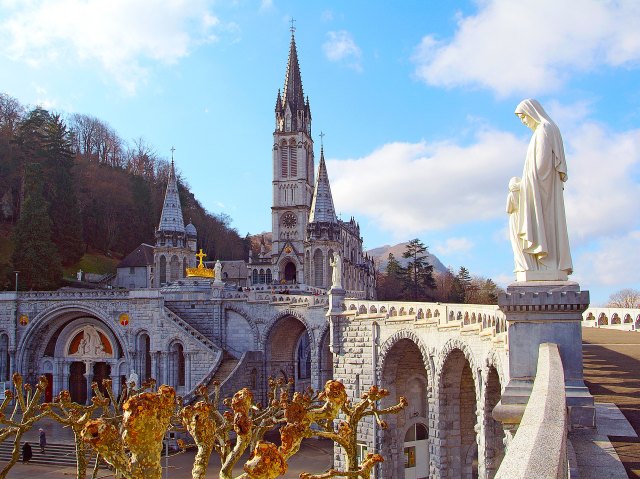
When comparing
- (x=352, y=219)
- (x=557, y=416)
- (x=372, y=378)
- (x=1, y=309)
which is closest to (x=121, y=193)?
(x=352, y=219)

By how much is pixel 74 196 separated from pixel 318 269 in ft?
79.4

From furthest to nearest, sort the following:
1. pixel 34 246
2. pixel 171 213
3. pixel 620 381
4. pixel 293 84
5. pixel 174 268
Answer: pixel 293 84, pixel 171 213, pixel 174 268, pixel 34 246, pixel 620 381

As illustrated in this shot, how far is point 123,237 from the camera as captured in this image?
73.9 metres

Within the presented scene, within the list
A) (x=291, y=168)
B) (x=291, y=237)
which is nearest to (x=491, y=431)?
(x=291, y=237)

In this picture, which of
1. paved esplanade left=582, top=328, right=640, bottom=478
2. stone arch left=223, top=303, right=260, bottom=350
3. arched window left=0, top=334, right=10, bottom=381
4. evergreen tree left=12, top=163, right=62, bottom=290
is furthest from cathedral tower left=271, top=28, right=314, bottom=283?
paved esplanade left=582, top=328, right=640, bottom=478

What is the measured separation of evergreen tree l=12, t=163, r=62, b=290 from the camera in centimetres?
4991

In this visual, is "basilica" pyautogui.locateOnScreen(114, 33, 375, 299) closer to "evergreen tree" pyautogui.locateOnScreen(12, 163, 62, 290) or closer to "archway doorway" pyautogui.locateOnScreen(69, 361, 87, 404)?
"evergreen tree" pyautogui.locateOnScreen(12, 163, 62, 290)

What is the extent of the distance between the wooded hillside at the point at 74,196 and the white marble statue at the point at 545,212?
48243 mm

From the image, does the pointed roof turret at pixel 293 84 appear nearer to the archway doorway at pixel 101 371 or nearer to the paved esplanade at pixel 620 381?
the archway doorway at pixel 101 371

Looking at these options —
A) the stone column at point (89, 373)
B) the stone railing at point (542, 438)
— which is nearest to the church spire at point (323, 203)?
the stone column at point (89, 373)

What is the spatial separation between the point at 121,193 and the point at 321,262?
105ft

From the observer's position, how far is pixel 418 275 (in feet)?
259

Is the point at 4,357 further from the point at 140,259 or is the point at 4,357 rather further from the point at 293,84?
the point at 293,84

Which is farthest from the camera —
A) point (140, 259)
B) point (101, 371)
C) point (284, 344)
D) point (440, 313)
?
point (140, 259)
